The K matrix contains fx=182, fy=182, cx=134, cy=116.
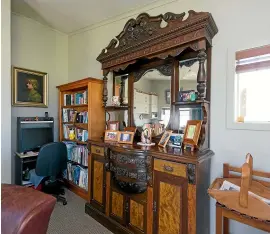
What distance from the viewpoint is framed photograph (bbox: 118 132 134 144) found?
2139 mm

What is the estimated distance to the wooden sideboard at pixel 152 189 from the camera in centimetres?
152

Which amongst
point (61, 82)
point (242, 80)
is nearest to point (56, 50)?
point (61, 82)

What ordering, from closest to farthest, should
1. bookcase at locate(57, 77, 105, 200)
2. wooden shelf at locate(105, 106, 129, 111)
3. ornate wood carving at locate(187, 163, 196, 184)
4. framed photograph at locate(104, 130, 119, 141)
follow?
ornate wood carving at locate(187, 163, 196, 184) → framed photograph at locate(104, 130, 119, 141) → wooden shelf at locate(105, 106, 129, 111) → bookcase at locate(57, 77, 105, 200)

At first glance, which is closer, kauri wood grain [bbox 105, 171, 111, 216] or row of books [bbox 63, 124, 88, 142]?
kauri wood grain [bbox 105, 171, 111, 216]

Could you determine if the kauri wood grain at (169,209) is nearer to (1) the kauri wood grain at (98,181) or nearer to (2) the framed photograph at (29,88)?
(1) the kauri wood grain at (98,181)

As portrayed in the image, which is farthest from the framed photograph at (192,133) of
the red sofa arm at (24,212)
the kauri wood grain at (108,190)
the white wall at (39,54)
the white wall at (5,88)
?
the white wall at (39,54)

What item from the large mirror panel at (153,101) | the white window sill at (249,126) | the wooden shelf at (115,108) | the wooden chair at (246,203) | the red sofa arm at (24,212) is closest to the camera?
the red sofa arm at (24,212)

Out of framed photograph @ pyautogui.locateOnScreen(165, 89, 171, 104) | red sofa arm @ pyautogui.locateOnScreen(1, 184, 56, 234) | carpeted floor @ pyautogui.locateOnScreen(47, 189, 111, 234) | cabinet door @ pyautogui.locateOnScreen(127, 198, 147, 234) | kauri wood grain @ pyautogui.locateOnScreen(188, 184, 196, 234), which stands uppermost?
framed photograph @ pyautogui.locateOnScreen(165, 89, 171, 104)

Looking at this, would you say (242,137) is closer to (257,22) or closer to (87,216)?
(257,22)

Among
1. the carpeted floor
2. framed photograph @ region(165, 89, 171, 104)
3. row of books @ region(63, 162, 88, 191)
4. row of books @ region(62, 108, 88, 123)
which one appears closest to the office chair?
the carpeted floor

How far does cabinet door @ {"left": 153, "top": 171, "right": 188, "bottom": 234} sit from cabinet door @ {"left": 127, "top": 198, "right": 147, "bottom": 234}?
0.13 meters

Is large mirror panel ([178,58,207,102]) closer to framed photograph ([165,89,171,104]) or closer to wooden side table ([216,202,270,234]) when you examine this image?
framed photograph ([165,89,171,104])

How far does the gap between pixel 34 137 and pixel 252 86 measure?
127 inches

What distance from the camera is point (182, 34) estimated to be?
5.60 ft
